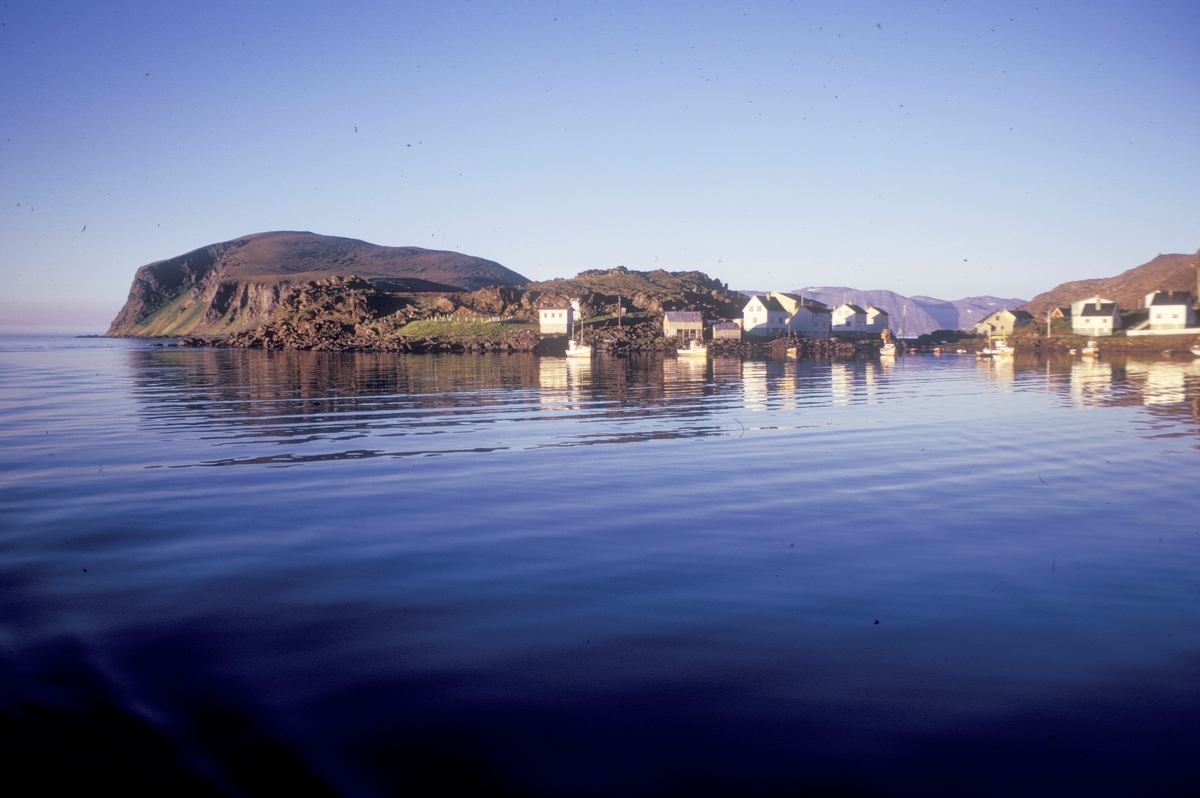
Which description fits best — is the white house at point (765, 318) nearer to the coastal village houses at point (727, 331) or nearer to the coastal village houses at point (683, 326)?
the coastal village houses at point (727, 331)

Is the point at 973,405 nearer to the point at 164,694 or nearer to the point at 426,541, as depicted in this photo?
the point at 426,541

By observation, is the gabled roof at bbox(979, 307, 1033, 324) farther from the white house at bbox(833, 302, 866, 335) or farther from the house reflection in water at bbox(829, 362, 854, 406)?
the house reflection in water at bbox(829, 362, 854, 406)

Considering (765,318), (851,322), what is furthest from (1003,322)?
(765,318)

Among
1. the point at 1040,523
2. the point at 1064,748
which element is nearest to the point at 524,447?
the point at 1040,523

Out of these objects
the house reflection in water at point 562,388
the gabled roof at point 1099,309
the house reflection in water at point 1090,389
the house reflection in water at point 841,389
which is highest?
the gabled roof at point 1099,309

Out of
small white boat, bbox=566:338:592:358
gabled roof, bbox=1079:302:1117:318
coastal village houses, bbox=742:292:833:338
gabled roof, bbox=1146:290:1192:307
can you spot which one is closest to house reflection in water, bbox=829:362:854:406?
small white boat, bbox=566:338:592:358

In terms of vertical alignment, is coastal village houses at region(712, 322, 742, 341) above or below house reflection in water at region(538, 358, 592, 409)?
above

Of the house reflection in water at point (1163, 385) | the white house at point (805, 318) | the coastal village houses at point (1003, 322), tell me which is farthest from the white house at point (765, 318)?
the house reflection in water at point (1163, 385)

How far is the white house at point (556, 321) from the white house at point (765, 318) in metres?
32.9

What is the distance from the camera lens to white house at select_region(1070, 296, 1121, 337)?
130 metres

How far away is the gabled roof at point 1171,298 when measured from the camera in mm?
123625

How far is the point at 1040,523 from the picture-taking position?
523 inches

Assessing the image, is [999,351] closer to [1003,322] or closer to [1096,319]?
[1096,319]

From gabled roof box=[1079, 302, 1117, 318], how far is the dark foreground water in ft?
431
